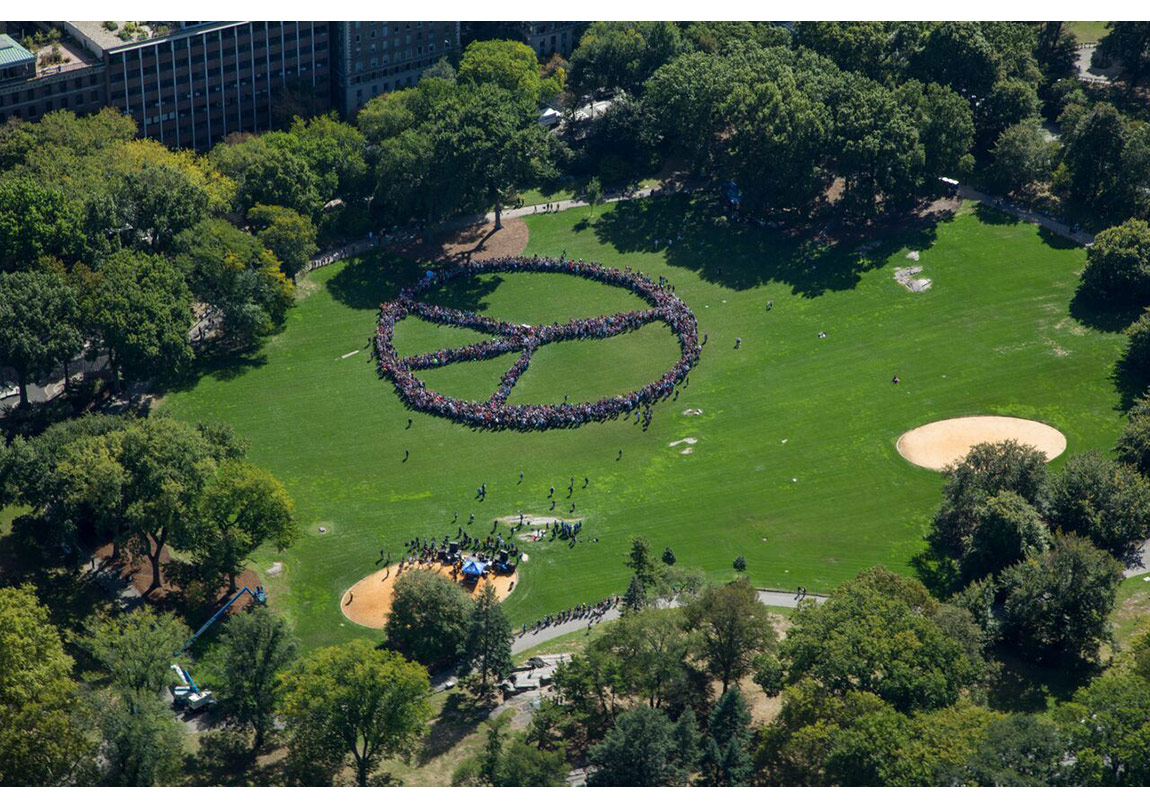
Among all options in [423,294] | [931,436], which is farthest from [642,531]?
[423,294]

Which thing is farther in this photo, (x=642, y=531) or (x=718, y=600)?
(x=642, y=531)

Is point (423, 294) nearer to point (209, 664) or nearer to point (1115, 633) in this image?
point (209, 664)

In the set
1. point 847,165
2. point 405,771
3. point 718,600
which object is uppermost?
point 847,165

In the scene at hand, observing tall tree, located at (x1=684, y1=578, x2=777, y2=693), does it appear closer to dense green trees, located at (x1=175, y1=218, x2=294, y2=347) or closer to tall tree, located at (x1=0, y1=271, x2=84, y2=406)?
dense green trees, located at (x1=175, y1=218, x2=294, y2=347)

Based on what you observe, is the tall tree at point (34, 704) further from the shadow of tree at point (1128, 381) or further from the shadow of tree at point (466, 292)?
the shadow of tree at point (1128, 381)

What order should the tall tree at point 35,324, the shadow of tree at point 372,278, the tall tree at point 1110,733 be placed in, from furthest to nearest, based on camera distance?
the shadow of tree at point 372,278
the tall tree at point 35,324
the tall tree at point 1110,733

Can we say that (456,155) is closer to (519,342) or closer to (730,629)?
(519,342)

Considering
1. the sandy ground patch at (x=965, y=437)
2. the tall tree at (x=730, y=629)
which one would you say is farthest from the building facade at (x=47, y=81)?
the tall tree at (x=730, y=629)
